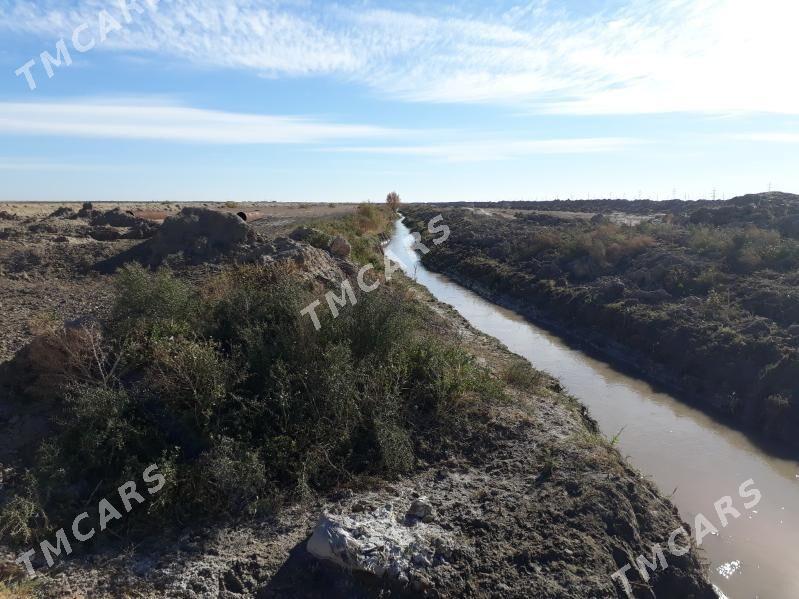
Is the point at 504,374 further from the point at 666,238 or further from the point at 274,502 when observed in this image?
the point at 666,238

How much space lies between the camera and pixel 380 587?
4320mm

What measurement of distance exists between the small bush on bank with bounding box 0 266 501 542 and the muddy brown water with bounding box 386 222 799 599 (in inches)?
115

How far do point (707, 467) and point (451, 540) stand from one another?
541 centimetres

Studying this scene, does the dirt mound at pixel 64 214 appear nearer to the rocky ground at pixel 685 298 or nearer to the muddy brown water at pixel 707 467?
the rocky ground at pixel 685 298

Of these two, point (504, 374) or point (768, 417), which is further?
point (768, 417)

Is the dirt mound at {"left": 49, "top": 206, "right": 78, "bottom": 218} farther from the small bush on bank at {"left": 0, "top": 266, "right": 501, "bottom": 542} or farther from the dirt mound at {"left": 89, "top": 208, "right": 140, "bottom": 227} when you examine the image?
the small bush on bank at {"left": 0, "top": 266, "right": 501, "bottom": 542}

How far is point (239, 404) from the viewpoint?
5879 mm

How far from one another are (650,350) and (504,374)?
559 cm

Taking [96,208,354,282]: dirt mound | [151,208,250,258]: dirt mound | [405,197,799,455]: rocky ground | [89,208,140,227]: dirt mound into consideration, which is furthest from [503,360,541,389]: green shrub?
[89,208,140,227]: dirt mound

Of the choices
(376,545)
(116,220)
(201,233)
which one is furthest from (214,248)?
(116,220)

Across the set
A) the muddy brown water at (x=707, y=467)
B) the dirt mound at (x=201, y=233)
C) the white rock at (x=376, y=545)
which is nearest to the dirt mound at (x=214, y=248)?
the dirt mound at (x=201, y=233)

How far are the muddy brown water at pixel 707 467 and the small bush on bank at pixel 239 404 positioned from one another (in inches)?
115

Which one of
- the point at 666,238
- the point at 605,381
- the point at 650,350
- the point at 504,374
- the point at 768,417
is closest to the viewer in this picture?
the point at 504,374

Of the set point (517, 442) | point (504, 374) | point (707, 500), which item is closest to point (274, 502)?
point (517, 442)
